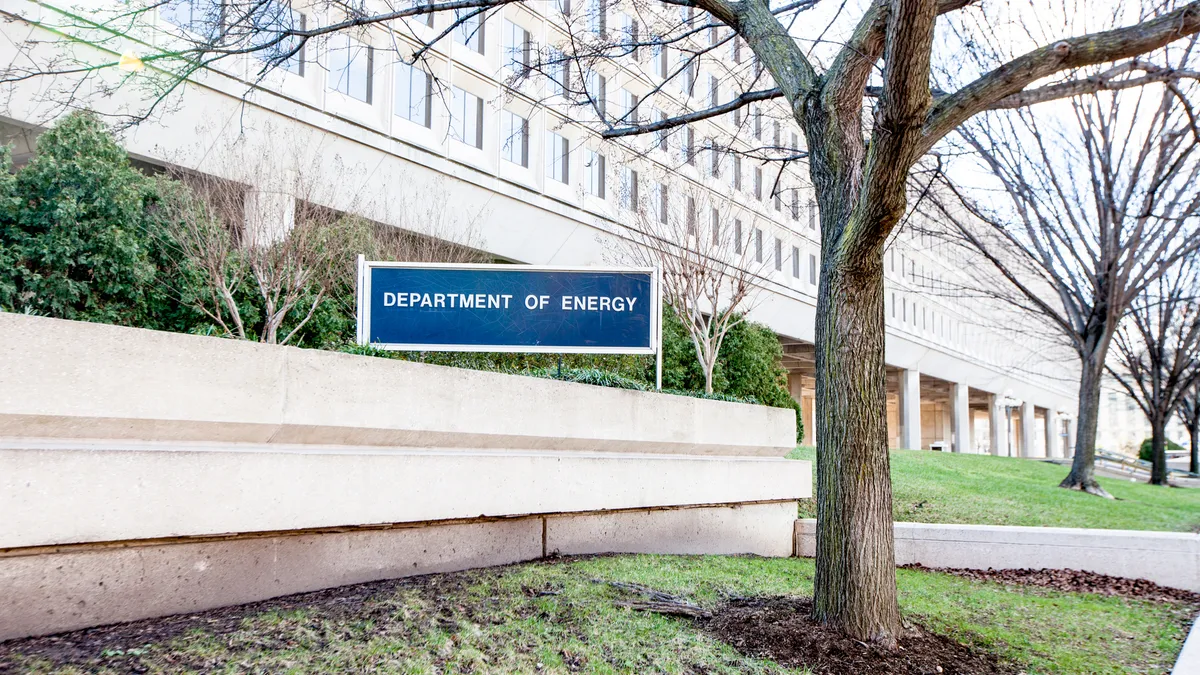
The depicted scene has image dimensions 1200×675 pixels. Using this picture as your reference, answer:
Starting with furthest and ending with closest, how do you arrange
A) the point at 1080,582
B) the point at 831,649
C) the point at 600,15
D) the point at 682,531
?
the point at 600,15
the point at 1080,582
the point at 682,531
the point at 831,649

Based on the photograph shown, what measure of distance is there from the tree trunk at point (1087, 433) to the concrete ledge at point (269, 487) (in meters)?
14.6

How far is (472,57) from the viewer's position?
20203 mm

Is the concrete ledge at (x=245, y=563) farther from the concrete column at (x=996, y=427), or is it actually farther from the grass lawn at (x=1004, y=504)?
the concrete column at (x=996, y=427)

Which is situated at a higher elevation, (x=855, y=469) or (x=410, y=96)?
(x=410, y=96)

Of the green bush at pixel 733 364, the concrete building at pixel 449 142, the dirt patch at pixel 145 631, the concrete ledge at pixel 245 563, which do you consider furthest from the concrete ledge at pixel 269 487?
the green bush at pixel 733 364

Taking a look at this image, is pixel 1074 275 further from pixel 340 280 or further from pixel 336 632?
pixel 336 632

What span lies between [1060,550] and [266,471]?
25.7 feet

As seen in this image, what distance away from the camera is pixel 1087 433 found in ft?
60.2

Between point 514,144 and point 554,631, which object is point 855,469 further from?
point 514,144

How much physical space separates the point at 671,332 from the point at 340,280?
6.48m

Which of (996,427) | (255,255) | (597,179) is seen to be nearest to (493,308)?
(255,255)

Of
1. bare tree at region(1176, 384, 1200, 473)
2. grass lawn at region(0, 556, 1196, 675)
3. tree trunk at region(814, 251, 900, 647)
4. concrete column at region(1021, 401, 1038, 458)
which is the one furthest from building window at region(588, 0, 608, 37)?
concrete column at region(1021, 401, 1038, 458)

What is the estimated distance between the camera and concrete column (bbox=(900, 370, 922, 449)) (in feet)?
147

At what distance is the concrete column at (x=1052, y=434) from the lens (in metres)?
72.2
